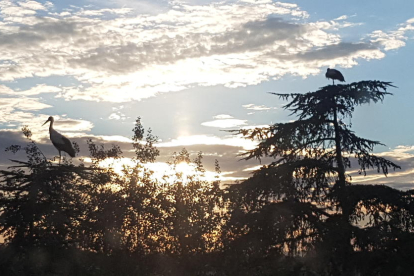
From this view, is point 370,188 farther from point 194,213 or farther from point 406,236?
point 194,213

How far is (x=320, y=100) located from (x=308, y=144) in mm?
1731

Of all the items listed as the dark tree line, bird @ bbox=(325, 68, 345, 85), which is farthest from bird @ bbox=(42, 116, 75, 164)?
bird @ bbox=(325, 68, 345, 85)

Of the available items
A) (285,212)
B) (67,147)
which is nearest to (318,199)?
(285,212)

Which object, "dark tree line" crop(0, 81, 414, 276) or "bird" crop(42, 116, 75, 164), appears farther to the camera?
"bird" crop(42, 116, 75, 164)

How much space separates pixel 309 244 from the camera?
48.7ft

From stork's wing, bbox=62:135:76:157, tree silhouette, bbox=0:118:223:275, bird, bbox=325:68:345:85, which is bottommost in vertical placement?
tree silhouette, bbox=0:118:223:275

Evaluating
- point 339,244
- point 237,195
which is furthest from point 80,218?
point 339,244

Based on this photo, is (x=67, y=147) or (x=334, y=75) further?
(x=67, y=147)

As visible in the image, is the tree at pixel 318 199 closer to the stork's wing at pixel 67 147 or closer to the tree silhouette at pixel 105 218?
the tree silhouette at pixel 105 218

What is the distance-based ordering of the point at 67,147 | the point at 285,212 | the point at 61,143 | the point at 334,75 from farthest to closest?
the point at 61,143 < the point at 67,147 < the point at 334,75 < the point at 285,212

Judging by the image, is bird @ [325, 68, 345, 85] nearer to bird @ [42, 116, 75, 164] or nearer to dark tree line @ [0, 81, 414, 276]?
dark tree line @ [0, 81, 414, 276]

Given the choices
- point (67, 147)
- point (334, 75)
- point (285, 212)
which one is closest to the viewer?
point (285, 212)

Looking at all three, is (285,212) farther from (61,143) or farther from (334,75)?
(61,143)

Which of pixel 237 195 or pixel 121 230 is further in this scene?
pixel 121 230
